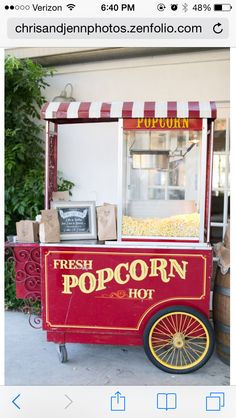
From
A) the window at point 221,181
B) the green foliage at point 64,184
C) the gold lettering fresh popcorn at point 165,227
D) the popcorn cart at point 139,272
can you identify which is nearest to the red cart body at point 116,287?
the popcorn cart at point 139,272

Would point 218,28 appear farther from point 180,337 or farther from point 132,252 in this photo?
point 180,337

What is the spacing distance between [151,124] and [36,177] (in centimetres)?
174

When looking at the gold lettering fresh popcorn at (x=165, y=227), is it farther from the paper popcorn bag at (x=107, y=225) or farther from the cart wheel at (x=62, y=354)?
the cart wheel at (x=62, y=354)

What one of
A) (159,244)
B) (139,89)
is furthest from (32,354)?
(139,89)

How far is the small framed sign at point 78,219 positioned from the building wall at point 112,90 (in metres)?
1.36

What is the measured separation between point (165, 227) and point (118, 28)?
1367 millimetres

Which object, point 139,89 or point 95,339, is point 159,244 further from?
point 139,89

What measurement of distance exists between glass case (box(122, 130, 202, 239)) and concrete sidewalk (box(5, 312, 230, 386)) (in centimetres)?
88

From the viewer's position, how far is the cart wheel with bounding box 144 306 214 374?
2320 mm

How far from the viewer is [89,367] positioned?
2.50 m
